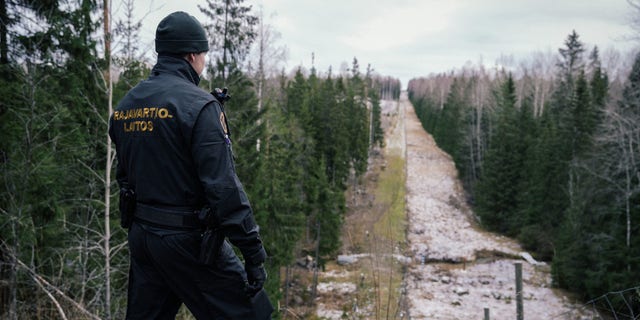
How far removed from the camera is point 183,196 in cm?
266

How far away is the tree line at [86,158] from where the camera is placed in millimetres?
7219

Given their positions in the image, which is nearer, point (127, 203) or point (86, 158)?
point (127, 203)

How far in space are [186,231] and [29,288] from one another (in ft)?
23.0

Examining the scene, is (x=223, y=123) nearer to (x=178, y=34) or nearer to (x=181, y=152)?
(x=181, y=152)

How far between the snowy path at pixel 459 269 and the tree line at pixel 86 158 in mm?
6042

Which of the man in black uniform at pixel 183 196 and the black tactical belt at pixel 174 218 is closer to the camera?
the man in black uniform at pixel 183 196

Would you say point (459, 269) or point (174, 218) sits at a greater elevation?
point (174, 218)

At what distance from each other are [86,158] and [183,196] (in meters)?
7.59

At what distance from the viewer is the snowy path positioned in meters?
21.1

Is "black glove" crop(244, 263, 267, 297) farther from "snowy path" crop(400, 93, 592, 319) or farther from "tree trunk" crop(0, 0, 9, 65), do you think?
"snowy path" crop(400, 93, 592, 319)

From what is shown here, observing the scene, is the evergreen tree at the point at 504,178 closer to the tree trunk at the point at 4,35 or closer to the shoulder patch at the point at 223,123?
the tree trunk at the point at 4,35

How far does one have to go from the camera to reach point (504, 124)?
38406mm

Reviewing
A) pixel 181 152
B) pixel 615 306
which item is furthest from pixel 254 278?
pixel 615 306

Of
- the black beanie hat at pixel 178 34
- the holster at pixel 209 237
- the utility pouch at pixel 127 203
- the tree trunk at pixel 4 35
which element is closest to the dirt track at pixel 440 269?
the holster at pixel 209 237
